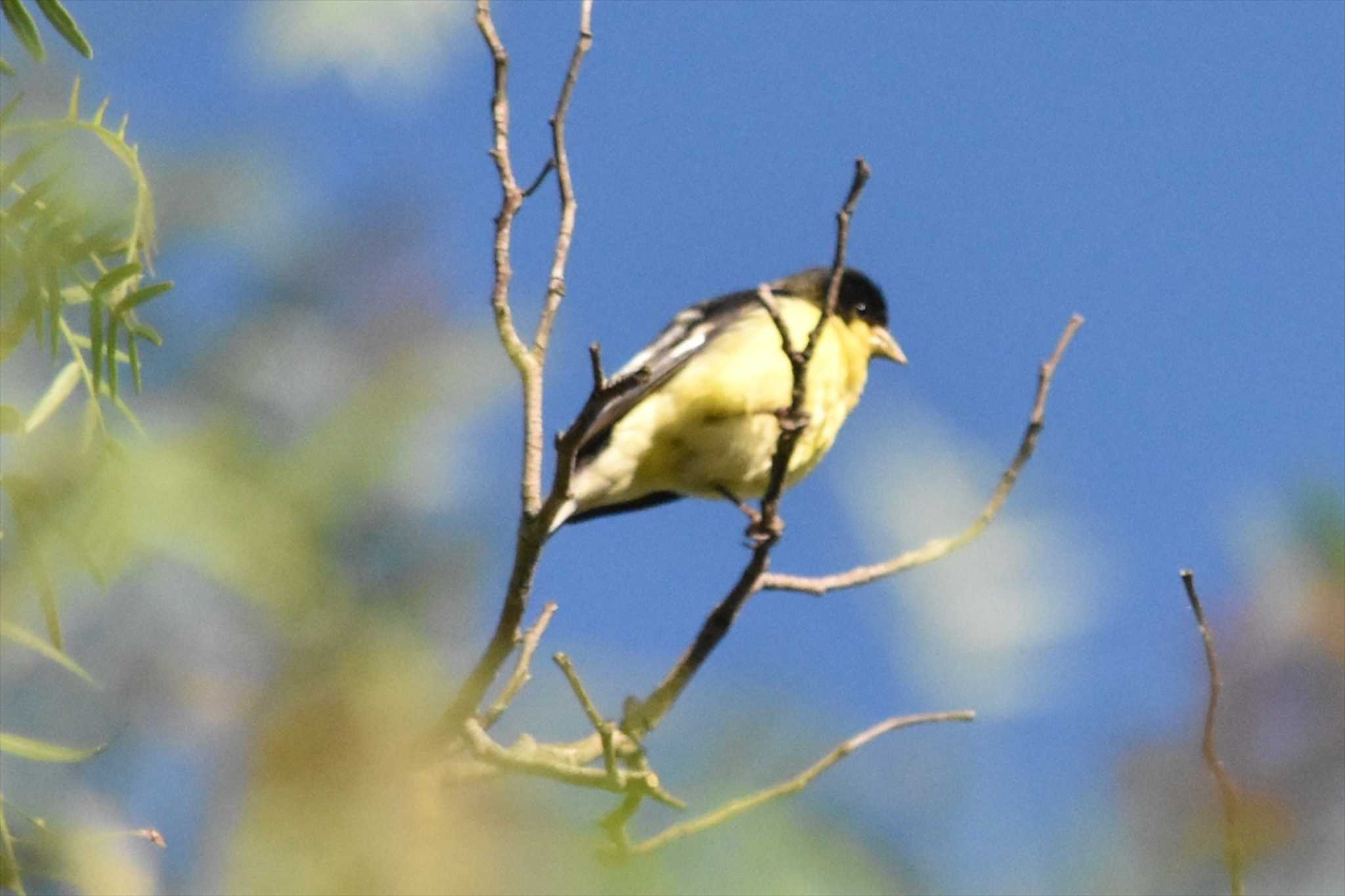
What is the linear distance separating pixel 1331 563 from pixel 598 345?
0.82m

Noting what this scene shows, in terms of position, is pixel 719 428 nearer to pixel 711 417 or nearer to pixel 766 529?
pixel 711 417

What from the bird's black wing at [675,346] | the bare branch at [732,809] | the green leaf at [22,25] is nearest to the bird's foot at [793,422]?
the bare branch at [732,809]

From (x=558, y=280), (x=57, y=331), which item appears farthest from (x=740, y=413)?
(x=57, y=331)

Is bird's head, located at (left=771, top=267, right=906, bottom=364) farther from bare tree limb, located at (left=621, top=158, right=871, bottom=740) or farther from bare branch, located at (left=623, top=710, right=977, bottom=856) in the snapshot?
bare branch, located at (left=623, top=710, right=977, bottom=856)

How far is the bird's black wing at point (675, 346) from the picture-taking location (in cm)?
444

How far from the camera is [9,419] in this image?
1.00 metres

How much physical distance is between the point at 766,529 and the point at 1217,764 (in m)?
1.26

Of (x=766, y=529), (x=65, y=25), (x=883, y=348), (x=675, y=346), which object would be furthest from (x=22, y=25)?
(x=883, y=348)

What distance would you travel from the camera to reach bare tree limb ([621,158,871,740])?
206 cm

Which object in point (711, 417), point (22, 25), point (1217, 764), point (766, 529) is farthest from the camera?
point (711, 417)

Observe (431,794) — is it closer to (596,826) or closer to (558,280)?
(596,826)

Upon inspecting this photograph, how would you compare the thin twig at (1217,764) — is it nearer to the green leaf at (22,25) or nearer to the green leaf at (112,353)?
the green leaf at (112,353)

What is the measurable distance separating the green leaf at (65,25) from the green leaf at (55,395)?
225 mm

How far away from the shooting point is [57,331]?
42.9 inches
